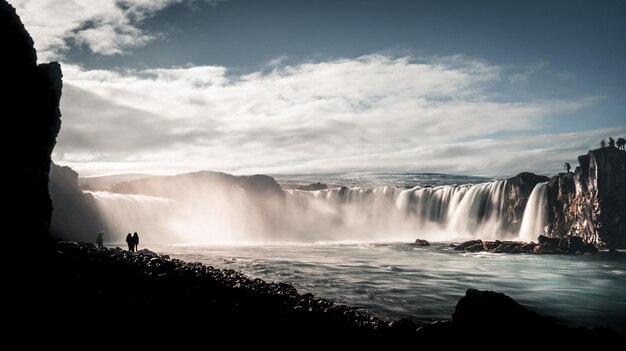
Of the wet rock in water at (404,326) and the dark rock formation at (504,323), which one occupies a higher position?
the dark rock formation at (504,323)

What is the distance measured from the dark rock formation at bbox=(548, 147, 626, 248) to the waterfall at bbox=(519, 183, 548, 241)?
4.48 ft

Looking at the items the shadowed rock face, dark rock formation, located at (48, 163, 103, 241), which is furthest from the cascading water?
the shadowed rock face

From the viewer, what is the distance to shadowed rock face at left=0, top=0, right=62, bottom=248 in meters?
17.2

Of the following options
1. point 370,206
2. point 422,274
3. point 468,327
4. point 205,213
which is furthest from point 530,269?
point 205,213

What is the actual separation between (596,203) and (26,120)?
8352cm

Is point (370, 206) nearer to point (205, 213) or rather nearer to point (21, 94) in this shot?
point (205, 213)

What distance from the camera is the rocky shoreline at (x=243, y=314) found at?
10.6 m

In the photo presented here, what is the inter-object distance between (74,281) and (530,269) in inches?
1600

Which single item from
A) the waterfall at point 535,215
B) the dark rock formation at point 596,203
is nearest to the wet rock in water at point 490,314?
the dark rock formation at point 596,203

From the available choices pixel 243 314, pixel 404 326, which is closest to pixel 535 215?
pixel 404 326

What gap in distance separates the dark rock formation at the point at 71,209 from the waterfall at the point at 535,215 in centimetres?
8038

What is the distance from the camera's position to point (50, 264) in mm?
15148

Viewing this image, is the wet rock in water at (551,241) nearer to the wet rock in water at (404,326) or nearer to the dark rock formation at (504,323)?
the dark rock formation at (504,323)

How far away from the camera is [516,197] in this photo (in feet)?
257
